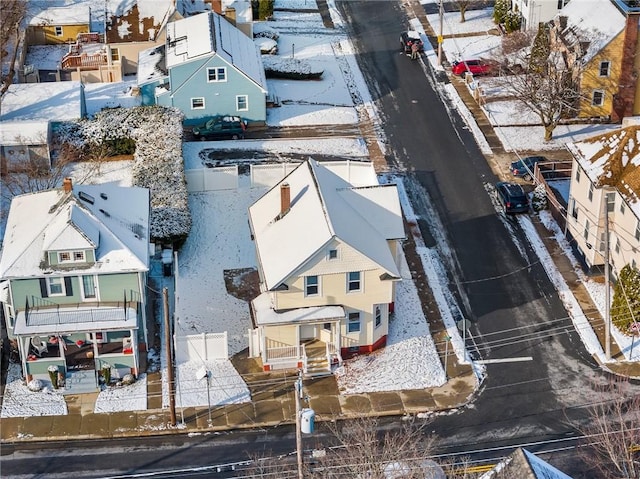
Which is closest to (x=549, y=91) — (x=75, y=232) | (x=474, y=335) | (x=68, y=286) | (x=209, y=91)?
(x=209, y=91)

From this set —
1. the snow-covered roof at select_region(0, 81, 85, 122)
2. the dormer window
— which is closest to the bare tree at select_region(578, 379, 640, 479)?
the dormer window

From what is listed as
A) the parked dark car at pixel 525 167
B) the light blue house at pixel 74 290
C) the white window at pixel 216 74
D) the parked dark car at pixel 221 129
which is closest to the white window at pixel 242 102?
the parked dark car at pixel 221 129

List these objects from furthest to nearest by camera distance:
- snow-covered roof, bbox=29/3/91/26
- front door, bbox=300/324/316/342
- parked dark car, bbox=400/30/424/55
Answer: snow-covered roof, bbox=29/3/91/26 → parked dark car, bbox=400/30/424/55 → front door, bbox=300/324/316/342

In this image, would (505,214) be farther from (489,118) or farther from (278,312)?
(278,312)

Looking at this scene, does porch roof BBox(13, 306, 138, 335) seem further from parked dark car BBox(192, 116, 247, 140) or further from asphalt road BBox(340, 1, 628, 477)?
parked dark car BBox(192, 116, 247, 140)

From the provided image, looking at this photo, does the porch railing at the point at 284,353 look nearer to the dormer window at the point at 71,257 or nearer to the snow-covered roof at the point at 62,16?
the dormer window at the point at 71,257

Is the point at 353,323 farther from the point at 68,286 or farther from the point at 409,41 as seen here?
the point at 409,41
